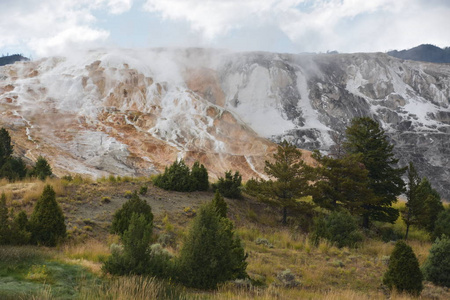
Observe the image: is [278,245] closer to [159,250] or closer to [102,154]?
[159,250]

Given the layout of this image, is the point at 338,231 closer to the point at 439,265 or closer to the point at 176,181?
the point at 439,265

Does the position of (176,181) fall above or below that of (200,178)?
below

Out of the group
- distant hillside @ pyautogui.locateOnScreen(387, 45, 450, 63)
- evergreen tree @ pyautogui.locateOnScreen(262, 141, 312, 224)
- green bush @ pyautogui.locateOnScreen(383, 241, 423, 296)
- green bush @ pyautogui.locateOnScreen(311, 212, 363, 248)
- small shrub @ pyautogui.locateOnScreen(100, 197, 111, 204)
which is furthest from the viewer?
distant hillside @ pyautogui.locateOnScreen(387, 45, 450, 63)

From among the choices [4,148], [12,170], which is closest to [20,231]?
[12,170]

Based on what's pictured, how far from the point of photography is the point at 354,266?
10.6m

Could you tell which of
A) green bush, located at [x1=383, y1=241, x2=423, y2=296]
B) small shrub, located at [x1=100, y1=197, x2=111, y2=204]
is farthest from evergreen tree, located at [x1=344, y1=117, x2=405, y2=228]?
small shrub, located at [x1=100, y1=197, x2=111, y2=204]

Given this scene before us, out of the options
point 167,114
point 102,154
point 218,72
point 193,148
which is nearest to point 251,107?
point 218,72

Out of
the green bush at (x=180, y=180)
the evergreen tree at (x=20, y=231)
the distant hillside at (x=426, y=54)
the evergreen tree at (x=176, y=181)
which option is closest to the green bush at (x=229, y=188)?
the green bush at (x=180, y=180)

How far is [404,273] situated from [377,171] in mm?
11460

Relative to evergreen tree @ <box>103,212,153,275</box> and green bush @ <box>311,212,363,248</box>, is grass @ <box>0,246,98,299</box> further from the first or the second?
green bush @ <box>311,212,363,248</box>

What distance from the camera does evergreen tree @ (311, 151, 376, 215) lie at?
54.9 ft

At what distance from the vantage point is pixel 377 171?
18.8 meters

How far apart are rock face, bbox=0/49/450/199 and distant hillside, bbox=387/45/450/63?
226 feet

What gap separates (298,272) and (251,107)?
37.3 meters
